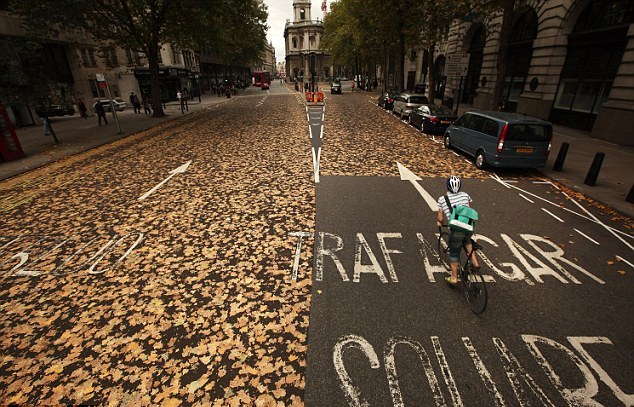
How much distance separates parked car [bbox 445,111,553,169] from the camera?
951 cm

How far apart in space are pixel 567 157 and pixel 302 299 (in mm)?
13308

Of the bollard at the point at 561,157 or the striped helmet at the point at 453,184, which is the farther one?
the bollard at the point at 561,157

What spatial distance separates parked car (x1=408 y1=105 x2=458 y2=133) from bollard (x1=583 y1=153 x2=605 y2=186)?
27.4ft

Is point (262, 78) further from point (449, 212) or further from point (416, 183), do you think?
point (449, 212)

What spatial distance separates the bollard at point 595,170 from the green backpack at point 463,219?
301 inches

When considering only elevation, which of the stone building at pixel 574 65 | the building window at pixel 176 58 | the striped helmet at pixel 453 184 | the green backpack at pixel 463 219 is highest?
the building window at pixel 176 58

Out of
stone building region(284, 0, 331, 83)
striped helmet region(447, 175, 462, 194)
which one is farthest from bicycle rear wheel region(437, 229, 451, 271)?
stone building region(284, 0, 331, 83)

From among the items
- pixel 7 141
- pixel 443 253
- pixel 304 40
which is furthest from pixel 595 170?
pixel 304 40

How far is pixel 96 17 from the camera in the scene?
20031 millimetres

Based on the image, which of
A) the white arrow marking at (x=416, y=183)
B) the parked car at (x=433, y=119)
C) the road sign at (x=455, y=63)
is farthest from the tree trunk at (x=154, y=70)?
the road sign at (x=455, y=63)

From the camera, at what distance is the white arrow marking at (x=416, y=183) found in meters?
7.92

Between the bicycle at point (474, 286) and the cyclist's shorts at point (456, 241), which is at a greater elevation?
the cyclist's shorts at point (456, 241)

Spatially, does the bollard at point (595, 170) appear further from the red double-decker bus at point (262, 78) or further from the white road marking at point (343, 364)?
the red double-decker bus at point (262, 78)

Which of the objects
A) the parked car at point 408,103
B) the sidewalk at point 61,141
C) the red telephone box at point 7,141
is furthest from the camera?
the parked car at point 408,103
